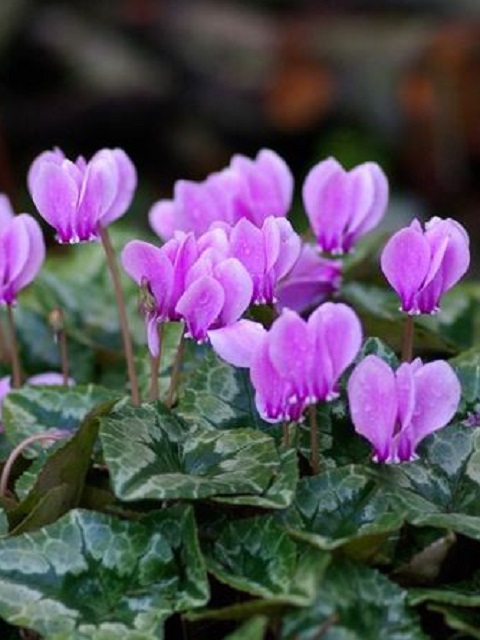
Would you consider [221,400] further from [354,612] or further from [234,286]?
[354,612]

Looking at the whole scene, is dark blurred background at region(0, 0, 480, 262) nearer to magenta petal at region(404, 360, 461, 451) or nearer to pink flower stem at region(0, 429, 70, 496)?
pink flower stem at region(0, 429, 70, 496)

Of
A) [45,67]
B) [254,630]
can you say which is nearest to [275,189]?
[254,630]

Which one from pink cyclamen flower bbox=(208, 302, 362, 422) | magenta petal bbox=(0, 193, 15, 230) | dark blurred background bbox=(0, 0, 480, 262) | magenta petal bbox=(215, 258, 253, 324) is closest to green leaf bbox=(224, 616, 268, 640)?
pink cyclamen flower bbox=(208, 302, 362, 422)

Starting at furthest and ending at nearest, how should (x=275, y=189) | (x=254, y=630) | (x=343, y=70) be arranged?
1. (x=343, y=70)
2. (x=275, y=189)
3. (x=254, y=630)

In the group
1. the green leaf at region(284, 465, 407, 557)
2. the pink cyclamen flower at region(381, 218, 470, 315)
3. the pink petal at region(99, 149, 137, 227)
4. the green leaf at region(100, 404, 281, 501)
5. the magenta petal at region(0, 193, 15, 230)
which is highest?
the pink petal at region(99, 149, 137, 227)

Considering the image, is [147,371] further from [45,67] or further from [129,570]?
[45,67]
